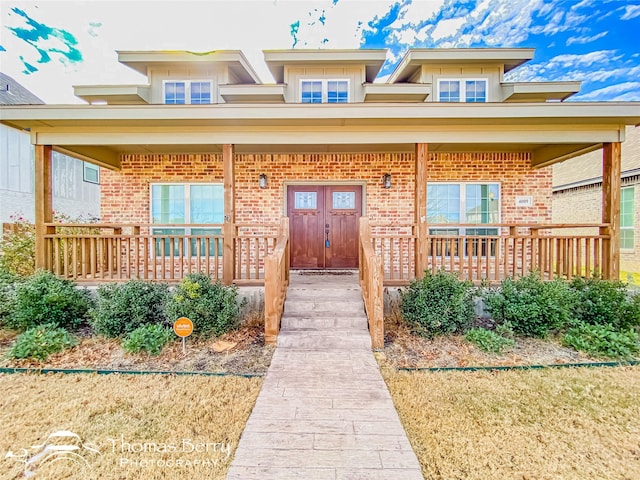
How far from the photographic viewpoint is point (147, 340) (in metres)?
4.27

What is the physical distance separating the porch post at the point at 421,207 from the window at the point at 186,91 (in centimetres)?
549

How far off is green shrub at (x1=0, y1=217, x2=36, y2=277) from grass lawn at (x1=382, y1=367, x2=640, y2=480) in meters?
7.38

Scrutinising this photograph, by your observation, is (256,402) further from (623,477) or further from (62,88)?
(62,88)

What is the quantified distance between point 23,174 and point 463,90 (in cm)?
1393

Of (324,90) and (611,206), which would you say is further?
(324,90)

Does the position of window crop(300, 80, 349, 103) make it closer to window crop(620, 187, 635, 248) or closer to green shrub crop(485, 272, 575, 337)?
green shrub crop(485, 272, 575, 337)

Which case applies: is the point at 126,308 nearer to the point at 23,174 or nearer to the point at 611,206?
the point at 611,206

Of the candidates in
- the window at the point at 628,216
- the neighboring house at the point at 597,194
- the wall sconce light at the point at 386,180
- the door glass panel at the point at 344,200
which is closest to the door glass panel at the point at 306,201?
the door glass panel at the point at 344,200

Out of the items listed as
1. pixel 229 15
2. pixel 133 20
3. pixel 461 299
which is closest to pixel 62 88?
pixel 133 20

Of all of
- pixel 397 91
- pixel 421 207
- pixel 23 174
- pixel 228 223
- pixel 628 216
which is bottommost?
pixel 228 223

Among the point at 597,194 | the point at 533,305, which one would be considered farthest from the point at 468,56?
the point at 597,194

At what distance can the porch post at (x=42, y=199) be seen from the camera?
5328mm

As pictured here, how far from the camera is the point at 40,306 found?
4719mm

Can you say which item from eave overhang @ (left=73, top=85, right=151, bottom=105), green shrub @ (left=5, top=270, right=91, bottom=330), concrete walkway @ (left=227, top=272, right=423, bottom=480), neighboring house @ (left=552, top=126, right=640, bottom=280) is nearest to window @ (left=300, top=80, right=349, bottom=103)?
eave overhang @ (left=73, top=85, right=151, bottom=105)
